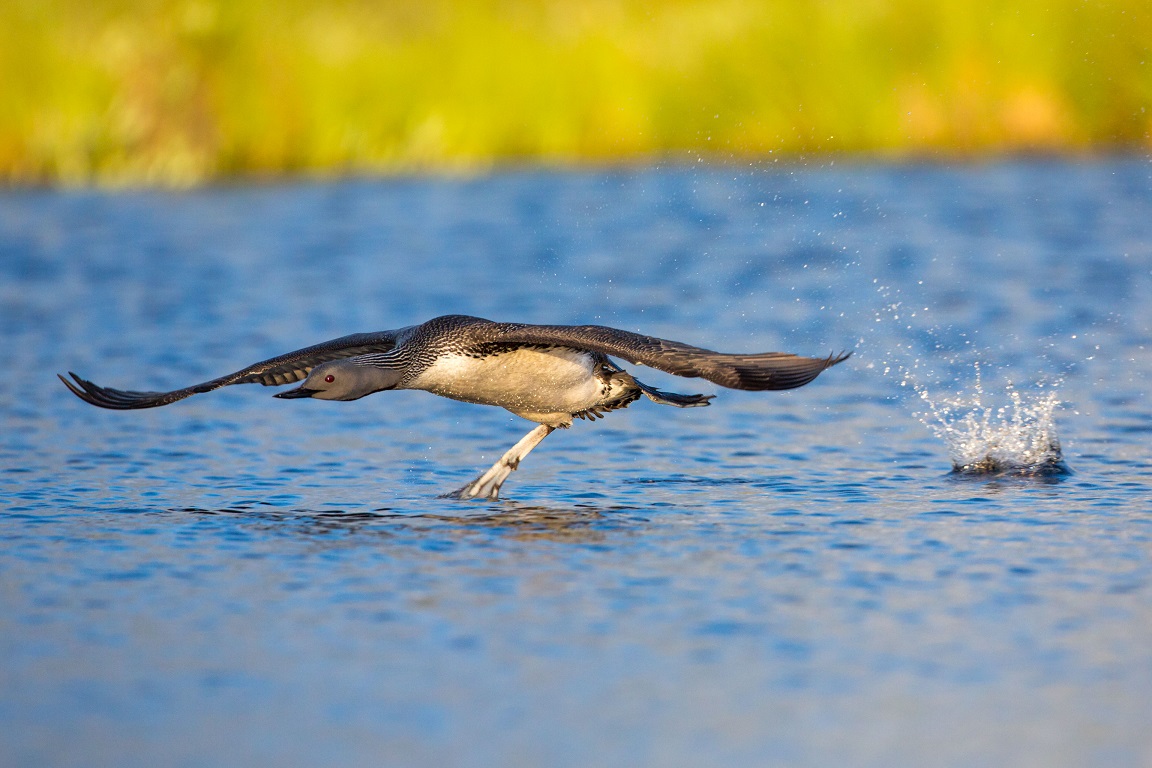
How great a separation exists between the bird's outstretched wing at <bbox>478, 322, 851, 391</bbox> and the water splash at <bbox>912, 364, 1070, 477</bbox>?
1.77 metres

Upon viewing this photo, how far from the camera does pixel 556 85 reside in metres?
21.9

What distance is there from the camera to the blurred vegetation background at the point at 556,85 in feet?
65.4

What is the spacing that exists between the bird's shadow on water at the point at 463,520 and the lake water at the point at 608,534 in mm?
39

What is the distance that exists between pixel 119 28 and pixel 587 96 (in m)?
6.12

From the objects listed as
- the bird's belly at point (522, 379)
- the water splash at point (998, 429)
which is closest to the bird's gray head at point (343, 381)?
the bird's belly at point (522, 379)

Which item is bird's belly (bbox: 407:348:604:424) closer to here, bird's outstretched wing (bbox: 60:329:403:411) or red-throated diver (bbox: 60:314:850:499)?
red-throated diver (bbox: 60:314:850:499)

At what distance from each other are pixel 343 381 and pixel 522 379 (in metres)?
0.91

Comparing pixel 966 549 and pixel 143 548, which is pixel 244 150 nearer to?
pixel 143 548

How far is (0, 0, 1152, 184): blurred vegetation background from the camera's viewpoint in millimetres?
19922

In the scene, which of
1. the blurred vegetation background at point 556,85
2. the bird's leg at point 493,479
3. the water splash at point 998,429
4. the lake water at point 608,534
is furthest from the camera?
the blurred vegetation background at point 556,85

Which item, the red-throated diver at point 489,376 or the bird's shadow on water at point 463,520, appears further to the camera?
the red-throated diver at point 489,376

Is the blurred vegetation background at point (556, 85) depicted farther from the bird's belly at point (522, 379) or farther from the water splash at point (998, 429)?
the bird's belly at point (522, 379)

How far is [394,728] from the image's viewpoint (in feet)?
16.5

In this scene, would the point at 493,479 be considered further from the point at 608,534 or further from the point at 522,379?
the point at 608,534
